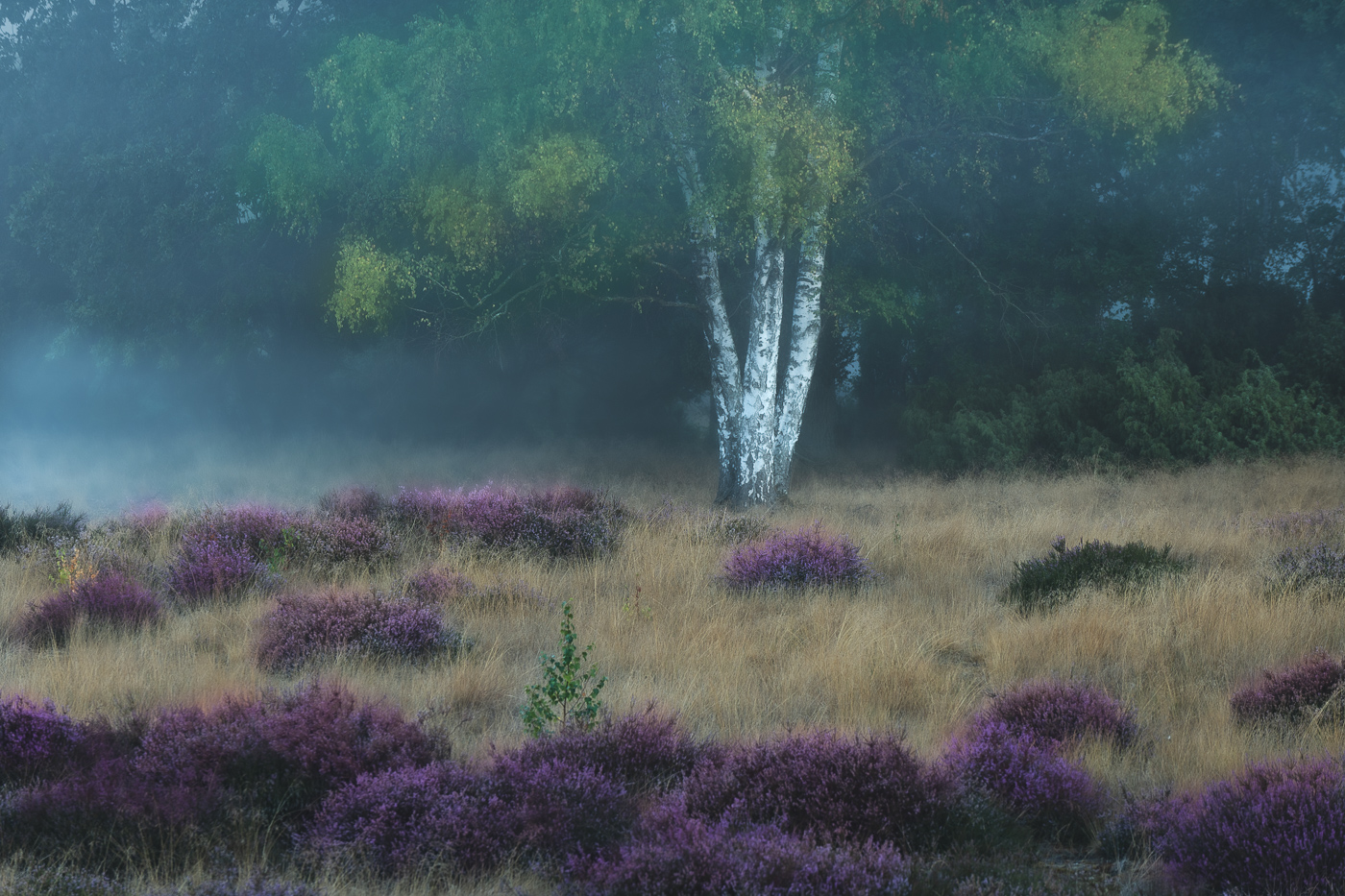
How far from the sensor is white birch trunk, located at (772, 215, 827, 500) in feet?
44.8

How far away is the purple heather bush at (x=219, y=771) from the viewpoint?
11.2ft

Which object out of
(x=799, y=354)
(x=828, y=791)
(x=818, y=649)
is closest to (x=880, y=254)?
(x=799, y=354)

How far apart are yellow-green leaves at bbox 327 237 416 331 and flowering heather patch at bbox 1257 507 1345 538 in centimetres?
984

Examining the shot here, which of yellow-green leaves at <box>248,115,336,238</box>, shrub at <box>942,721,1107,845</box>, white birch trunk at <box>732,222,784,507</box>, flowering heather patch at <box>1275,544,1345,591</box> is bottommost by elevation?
shrub at <box>942,721,1107,845</box>

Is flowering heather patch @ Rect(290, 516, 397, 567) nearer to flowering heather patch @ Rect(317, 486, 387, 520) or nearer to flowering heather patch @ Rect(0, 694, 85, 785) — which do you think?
flowering heather patch @ Rect(317, 486, 387, 520)

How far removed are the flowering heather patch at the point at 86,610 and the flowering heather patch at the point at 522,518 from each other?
2657 mm

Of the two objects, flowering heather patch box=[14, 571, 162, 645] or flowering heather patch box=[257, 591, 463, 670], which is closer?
flowering heather patch box=[257, 591, 463, 670]

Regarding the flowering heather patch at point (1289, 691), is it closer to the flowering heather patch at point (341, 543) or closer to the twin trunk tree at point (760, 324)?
the flowering heather patch at point (341, 543)

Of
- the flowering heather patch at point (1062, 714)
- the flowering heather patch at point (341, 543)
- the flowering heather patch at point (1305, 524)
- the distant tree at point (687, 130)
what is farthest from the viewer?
the distant tree at point (687, 130)

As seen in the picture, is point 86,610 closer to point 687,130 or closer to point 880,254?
point 687,130

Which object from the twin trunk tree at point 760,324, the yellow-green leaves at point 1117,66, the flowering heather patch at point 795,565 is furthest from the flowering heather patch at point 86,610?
the yellow-green leaves at point 1117,66

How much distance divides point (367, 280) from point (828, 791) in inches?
416

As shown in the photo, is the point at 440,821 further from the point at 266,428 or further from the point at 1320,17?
the point at 266,428

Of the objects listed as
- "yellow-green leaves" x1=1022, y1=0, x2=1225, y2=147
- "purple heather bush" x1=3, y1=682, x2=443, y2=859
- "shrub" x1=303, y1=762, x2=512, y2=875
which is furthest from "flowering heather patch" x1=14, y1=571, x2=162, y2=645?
"yellow-green leaves" x1=1022, y1=0, x2=1225, y2=147
